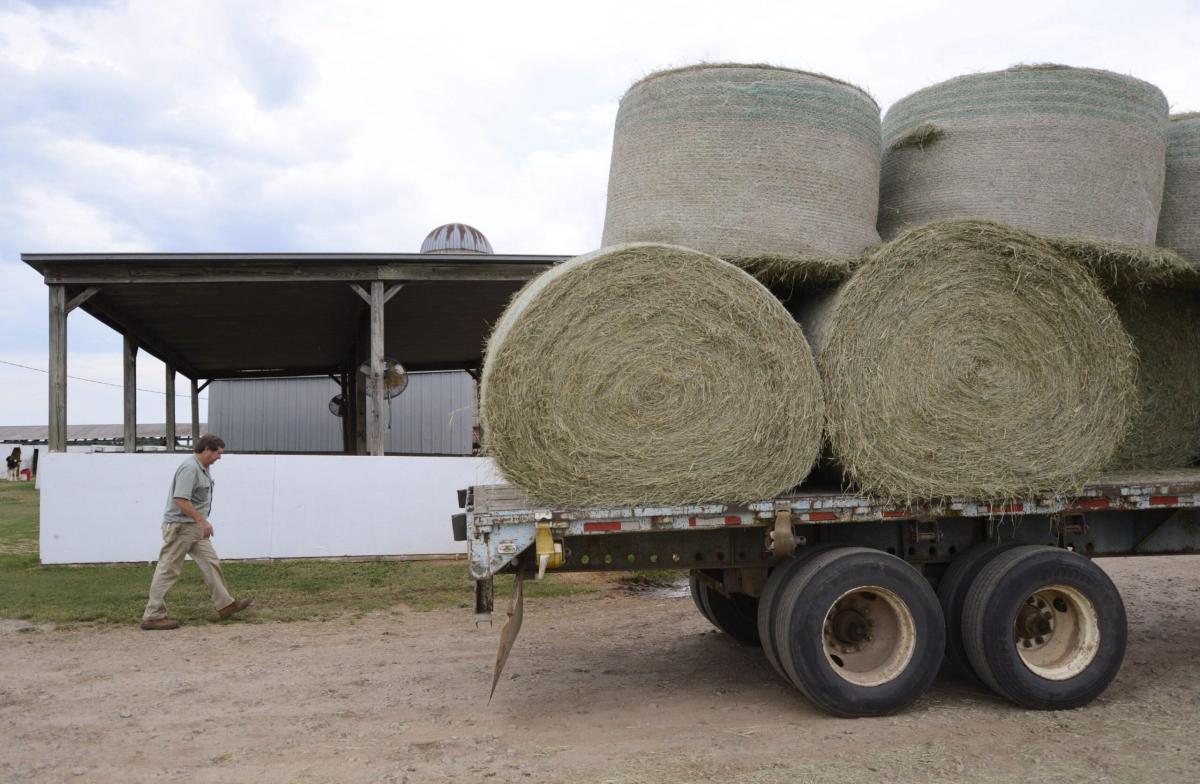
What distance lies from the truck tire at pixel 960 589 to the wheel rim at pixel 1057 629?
0.29 metres

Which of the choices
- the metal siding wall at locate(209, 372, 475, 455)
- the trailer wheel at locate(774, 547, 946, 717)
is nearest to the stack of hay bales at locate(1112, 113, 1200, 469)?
the trailer wheel at locate(774, 547, 946, 717)

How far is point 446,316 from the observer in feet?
55.8

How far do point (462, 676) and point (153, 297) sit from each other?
1090 cm

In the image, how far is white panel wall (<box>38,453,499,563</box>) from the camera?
10.9 meters

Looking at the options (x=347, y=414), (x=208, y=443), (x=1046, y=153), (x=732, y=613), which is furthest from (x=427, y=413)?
(x=1046, y=153)

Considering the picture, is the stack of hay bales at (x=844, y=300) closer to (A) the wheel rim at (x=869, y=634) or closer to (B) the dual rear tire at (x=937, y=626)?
(B) the dual rear tire at (x=937, y=626)

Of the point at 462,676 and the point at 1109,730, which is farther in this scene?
the point at 462,676

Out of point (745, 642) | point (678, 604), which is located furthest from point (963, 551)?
point (678, 604)

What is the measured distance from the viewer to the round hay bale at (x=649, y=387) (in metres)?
4.84

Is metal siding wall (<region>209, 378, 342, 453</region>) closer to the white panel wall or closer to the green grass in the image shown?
the green grass

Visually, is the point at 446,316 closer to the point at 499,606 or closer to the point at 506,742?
the point at 499,606

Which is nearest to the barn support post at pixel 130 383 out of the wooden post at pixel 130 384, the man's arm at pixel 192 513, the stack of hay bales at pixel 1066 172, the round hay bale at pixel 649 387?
the wooden post at pixel 130 384

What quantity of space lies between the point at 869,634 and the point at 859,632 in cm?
6

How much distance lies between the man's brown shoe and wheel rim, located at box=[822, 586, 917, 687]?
5.26m
